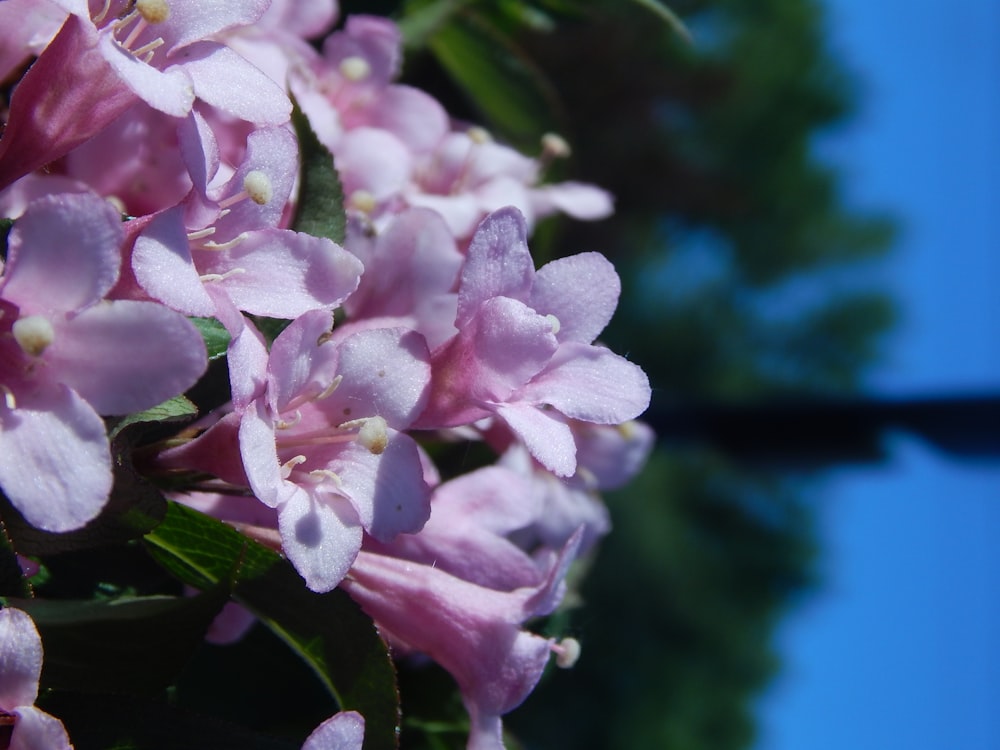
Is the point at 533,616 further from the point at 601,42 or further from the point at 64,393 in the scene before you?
the point at 601,42

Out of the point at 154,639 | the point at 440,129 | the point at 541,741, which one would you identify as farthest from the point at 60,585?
the point at 541,741

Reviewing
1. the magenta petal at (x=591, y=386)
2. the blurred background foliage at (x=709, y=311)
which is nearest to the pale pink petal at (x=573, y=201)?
the magenta petal at (x=591, y=386)

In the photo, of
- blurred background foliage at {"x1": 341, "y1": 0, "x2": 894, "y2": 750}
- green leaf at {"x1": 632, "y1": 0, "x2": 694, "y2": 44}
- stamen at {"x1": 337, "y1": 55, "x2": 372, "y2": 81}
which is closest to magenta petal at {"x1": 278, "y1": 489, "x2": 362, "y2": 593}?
stamen at {"x1": 337, "y1": 55, "x2": 372, "y2": 81}

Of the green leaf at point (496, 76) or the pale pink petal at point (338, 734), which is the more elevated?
the green leaf at point (496, 76)

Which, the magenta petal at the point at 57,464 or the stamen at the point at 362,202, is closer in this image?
the magenta petal at the point at 57,464

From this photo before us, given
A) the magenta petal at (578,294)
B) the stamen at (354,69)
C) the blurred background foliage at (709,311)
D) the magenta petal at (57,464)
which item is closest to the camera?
the magenta petal at (57,464)

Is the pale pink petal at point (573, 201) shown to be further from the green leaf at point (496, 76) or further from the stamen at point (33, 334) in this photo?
the stamen at point (33, 334)
